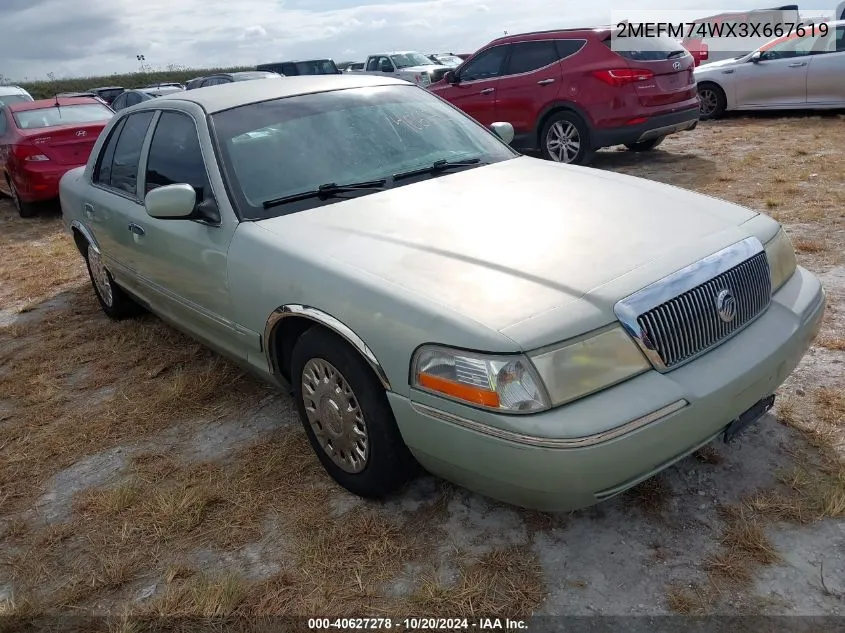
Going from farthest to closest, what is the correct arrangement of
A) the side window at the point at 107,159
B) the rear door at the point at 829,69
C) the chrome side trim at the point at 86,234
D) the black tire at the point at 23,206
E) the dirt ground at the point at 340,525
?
the rear door at the point at 829,69 → the black tire at the point at 23,206 → the chrome side trim at the point at 86,234 → the side window at the point at 107,159 → the dirt ground at the point at 340,525

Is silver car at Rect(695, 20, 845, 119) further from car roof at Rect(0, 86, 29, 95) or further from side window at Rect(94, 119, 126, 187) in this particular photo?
car roof at Rect(0, 86, 29, 95)

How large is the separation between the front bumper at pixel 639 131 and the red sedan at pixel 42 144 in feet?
20.3

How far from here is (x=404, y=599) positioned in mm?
2432

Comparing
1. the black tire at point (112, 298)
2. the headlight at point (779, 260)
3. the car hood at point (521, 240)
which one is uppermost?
the car hood at point (521, 240)

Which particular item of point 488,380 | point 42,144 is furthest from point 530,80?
point 488,380

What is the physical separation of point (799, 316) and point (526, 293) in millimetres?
1200

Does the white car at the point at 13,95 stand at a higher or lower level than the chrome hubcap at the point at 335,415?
higher

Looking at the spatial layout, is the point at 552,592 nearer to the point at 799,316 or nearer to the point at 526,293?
the point at 526,293

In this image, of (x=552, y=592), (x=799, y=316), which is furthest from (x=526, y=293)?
(x=799, y=316)

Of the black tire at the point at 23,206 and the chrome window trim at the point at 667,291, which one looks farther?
the black tire at the point at 23,206

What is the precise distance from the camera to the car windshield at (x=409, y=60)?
838 inches

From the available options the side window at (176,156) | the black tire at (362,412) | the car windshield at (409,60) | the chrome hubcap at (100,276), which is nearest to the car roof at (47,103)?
the chrome hubcap at (100,276)

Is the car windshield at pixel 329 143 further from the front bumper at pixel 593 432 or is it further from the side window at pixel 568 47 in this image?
the side window at pixel 568 47

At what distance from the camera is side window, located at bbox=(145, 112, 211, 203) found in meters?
3.48
